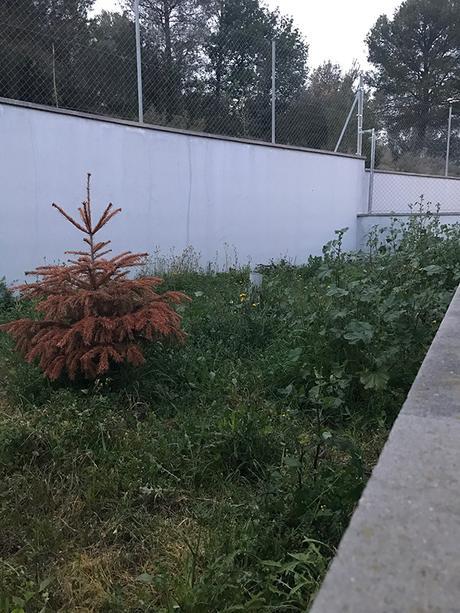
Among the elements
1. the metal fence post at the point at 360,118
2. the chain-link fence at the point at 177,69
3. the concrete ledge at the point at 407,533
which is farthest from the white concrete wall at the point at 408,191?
the concrete ledge at the point at 407,533

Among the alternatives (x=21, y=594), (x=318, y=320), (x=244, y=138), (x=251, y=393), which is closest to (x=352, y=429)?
(x=251, y=393)

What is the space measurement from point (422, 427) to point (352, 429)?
1395 millimetres

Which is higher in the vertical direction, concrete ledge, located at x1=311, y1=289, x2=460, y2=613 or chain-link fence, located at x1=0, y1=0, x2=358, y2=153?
chain-link fence, located at x1=0, y1=0, x2=358, y2=153

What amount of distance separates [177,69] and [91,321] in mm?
5603

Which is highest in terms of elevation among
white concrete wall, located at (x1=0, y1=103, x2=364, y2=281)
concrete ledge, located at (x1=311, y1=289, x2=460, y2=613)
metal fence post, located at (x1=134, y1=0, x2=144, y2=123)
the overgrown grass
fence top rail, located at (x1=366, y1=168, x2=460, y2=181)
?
metal fence post, located at (x1=134, y1=0, x2=144, y2=123)

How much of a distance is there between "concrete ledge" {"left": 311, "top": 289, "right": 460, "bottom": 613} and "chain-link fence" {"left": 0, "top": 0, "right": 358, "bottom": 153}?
599 centimetres

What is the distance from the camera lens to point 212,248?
793 cm

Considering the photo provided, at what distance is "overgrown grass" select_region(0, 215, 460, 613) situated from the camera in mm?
1775

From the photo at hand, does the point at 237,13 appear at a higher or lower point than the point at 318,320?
higher

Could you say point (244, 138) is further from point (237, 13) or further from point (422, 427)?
point (422, 427)

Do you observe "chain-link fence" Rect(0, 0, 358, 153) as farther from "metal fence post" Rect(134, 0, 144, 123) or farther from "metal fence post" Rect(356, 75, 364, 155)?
"metal fence post" Rect(356, 75, 364, 155)

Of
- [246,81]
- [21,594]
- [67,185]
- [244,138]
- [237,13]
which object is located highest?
[237,13]

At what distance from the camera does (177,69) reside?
738cm

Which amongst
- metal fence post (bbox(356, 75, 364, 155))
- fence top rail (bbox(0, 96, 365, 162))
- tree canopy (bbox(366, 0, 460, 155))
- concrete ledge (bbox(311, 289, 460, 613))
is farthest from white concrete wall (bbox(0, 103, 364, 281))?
tree canopy (bbox(366, 0, 460, 155))
